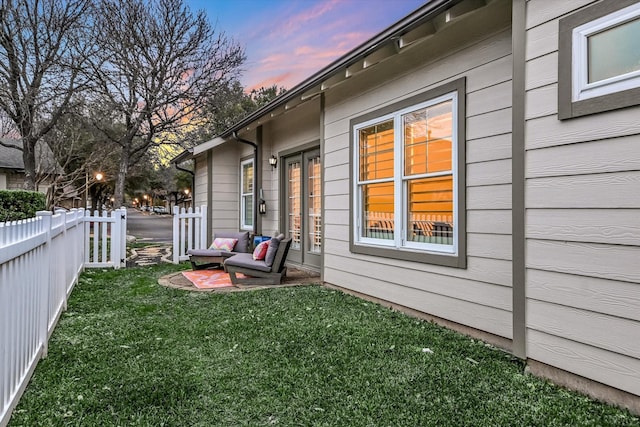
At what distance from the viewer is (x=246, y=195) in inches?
367

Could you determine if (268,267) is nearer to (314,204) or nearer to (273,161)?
(314,204)

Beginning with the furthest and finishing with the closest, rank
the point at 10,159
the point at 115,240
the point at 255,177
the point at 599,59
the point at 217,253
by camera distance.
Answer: the point at 10,159
the point at 255,177
the point at 115,240
the point at 217,253
the point at 599,59

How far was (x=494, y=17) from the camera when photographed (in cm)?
333

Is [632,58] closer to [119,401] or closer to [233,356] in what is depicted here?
[233,356]

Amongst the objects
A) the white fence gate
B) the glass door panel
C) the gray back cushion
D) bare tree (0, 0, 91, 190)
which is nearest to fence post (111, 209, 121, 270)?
the white fence gate

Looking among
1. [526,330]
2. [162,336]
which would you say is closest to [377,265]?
[526,330]

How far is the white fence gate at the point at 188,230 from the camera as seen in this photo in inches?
338

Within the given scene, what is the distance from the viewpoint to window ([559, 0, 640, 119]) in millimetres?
2131

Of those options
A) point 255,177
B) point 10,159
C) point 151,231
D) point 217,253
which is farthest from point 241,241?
point 10,159

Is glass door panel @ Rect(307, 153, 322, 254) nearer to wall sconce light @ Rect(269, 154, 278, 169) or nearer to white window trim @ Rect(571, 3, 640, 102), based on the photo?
wall sconce light @ Rect(269, 154, 278, 169)

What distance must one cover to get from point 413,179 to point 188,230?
6.16 meters

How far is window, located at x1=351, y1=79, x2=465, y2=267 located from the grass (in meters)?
0.84

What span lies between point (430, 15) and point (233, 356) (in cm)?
346

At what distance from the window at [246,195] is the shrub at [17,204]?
16.0ft
